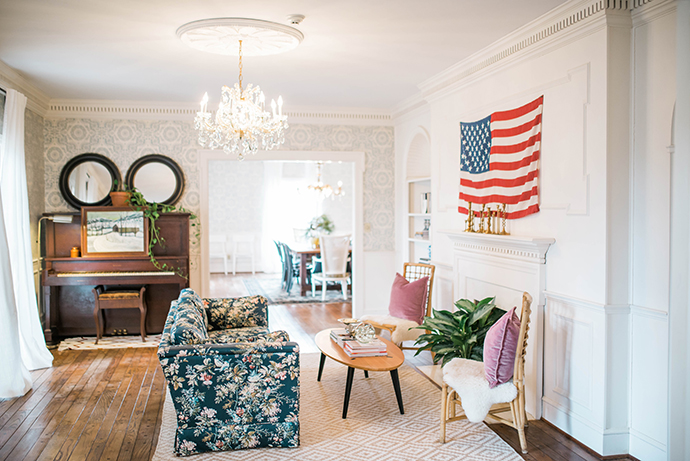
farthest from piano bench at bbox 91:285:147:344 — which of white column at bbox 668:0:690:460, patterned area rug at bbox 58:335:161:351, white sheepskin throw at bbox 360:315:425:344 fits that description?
white column at bbox 668:0:690:460

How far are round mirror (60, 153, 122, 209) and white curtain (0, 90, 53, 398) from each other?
1.29 metres

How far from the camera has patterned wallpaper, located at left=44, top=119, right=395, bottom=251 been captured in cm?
601

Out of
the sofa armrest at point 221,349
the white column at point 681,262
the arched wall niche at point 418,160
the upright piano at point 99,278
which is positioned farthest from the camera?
the arched wall niche at point 418,160

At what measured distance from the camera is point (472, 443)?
10.5 ft

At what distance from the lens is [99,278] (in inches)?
221

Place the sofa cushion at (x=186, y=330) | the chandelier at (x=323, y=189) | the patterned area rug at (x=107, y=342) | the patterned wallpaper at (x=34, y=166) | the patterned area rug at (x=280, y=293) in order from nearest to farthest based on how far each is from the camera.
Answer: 1. the sofa cushion at (x=186, y=330)
2. the patterned wallpaper at (x=34, y=166)
3. the patterned area rug at (x=107, y=342)
4. the patterned area rug at (x=280, y=293)
5. the chandelier at (x=323, y=189)

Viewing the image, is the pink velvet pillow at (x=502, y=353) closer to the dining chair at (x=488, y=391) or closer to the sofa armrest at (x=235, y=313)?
the dining chair at (x=488, y=391)

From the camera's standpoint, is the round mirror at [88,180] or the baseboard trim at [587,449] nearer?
the baseboard trim at [587,449]

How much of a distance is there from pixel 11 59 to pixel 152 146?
6.71 feet

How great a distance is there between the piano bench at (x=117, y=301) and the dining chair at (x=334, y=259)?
3.02m

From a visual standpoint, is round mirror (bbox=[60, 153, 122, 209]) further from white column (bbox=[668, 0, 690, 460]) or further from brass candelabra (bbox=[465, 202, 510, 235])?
white column (bbox=[668, 0, 690, 460])

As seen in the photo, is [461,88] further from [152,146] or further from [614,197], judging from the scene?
[152,146]

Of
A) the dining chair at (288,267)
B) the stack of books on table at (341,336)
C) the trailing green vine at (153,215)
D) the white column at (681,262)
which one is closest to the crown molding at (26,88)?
the trailing green vine at (153,215)

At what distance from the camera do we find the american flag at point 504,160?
11.7 ft
